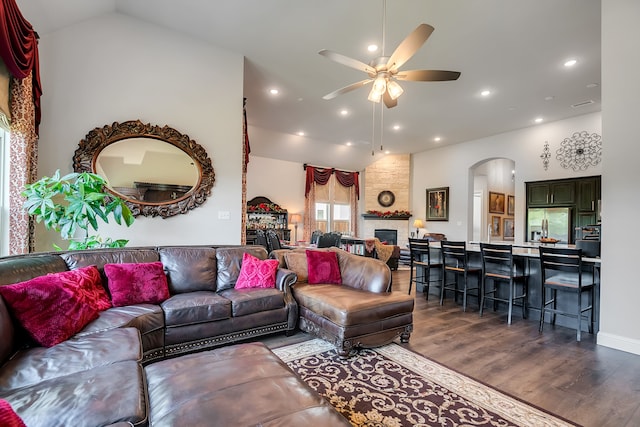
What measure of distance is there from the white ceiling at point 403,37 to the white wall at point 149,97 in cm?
22

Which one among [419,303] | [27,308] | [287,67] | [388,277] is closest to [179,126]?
[287,67]

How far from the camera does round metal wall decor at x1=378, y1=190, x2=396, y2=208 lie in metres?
10.5

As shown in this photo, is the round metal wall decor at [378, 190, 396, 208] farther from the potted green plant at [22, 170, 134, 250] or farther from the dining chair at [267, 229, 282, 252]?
the potted green plant at [22, 170, 134, 250]

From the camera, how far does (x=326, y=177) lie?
404 inches

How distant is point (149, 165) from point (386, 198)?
26.3 ft

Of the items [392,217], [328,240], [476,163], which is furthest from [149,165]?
[476,163]

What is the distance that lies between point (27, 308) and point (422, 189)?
9.79 m

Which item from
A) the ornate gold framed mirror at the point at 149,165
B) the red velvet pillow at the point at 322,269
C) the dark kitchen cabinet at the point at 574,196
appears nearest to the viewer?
the red velvet pillow at the point at 322,269

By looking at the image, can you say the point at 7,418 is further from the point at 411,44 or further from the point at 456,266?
the point at 456,266

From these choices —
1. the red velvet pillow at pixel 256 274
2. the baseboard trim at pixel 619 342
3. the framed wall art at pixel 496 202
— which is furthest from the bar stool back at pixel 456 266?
the framed wall art at pixel 496 202

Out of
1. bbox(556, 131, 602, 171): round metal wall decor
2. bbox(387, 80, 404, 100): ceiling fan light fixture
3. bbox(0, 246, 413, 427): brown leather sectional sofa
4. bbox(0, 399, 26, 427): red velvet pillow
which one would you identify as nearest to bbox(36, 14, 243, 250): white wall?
bbox(0, 246, 413, 427): brown leather sectional sofa

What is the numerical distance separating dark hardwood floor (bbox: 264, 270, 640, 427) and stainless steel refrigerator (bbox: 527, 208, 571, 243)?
14.4ft

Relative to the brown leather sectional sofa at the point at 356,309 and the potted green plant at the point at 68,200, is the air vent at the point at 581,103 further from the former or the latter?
the potted green plant at the point at 68,200

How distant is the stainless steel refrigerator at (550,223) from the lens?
686 centimetres
